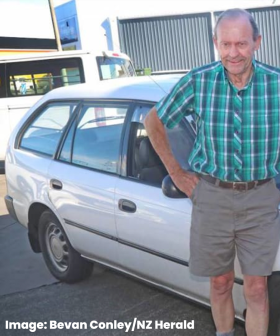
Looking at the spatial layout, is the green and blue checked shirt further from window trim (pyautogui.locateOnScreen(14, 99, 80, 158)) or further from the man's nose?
window trim (pyautogui.locateOnScreen(14, 99, 80, 158))

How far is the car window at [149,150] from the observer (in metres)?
2.98

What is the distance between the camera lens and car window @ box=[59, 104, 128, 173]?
3451 millimetres

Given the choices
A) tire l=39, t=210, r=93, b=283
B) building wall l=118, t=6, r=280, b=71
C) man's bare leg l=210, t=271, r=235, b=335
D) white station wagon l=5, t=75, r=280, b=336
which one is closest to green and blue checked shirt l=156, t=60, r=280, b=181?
white station wagon l=5, t=75, r=280, b=336

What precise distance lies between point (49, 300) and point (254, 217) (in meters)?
2.06

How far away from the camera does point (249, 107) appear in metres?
2.31

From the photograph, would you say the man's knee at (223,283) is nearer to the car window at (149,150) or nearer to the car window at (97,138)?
the car window at (149,150)

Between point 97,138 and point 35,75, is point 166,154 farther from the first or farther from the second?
point 35,75

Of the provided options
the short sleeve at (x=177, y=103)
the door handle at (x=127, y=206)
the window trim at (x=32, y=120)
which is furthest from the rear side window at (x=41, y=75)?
the short sleeve at (x=177, y=103)

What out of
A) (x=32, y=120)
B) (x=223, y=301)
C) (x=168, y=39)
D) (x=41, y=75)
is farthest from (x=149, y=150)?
(x=168, y=39)

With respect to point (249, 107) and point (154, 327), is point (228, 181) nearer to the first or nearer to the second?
point (249, 107)

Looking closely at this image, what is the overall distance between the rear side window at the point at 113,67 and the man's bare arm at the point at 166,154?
278 inches

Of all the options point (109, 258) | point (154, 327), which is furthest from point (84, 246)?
point (154, 327)

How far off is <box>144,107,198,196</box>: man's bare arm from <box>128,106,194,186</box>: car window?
0.98 ft

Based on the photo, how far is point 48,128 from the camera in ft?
13.8
